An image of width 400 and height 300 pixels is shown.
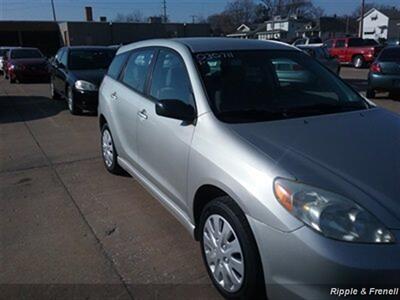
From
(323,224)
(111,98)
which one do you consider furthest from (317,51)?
(323,224)

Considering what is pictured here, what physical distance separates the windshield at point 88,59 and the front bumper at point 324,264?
9596 mm

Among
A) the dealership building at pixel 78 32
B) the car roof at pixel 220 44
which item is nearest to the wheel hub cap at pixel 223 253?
the car roof at pixel 220 44

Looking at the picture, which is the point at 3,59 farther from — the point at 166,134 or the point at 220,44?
the point at 166,134

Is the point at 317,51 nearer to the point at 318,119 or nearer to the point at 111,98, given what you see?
the point at 111,98

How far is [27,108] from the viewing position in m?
11.8

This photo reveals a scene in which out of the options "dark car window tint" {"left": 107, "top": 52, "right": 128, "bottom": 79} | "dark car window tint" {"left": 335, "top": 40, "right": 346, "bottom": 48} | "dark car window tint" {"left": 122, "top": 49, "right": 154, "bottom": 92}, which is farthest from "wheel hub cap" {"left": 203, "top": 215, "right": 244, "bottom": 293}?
"dark car window tint" {"left": 335, "top": 40, "right": 346, "bottom": 48}

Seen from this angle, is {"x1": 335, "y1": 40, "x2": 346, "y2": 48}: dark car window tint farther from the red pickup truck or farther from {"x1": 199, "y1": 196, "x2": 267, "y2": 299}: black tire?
{"x1": 199, "y1": 196, "x2": 267, "y2": 299}: black tire

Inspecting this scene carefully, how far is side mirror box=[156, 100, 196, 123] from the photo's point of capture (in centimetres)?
323

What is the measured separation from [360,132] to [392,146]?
25 cm

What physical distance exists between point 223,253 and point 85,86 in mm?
7826

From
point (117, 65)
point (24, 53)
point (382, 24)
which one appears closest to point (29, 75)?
point (24, 53)

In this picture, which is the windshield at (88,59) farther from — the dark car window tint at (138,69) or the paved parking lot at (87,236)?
the dark car window tint at (138,69)

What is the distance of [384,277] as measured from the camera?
2117 mm

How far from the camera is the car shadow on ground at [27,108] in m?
10.4
